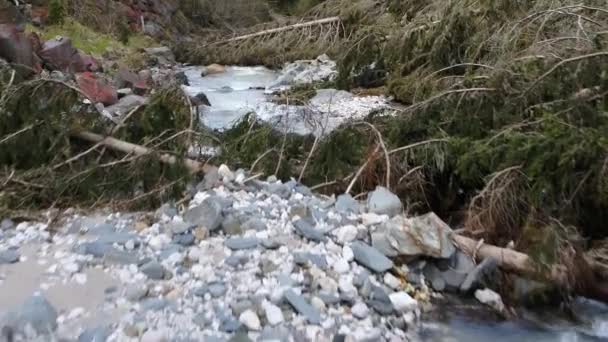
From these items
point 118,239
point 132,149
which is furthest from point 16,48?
point 118,239

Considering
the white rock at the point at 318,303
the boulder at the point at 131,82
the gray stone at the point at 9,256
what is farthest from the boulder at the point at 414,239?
the boulder at the point at 131,82

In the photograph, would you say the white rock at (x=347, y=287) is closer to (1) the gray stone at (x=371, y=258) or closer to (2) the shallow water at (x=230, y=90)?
(1) the gray stone at (x=371, y=258)

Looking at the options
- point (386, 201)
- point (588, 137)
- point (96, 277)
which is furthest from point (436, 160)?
point (96, 277)

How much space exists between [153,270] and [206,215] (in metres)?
0.56

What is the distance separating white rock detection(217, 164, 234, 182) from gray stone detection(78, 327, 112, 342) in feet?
5.31

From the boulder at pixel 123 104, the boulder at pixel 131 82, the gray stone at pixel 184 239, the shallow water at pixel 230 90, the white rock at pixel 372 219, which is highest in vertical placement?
the white rock at pixel 372 219

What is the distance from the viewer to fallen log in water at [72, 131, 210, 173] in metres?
4.60

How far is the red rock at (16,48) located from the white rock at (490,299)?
625cm

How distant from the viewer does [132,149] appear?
4.73 m

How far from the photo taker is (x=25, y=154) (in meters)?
4.64

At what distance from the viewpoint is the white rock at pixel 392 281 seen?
3.58m

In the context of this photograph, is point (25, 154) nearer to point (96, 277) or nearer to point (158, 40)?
point (96, 277)

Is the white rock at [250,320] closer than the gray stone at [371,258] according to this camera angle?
Yes

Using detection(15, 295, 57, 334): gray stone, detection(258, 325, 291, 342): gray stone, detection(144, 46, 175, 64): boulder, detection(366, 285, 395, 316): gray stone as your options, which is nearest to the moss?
detection(144, 46, 175, 64): boulder
